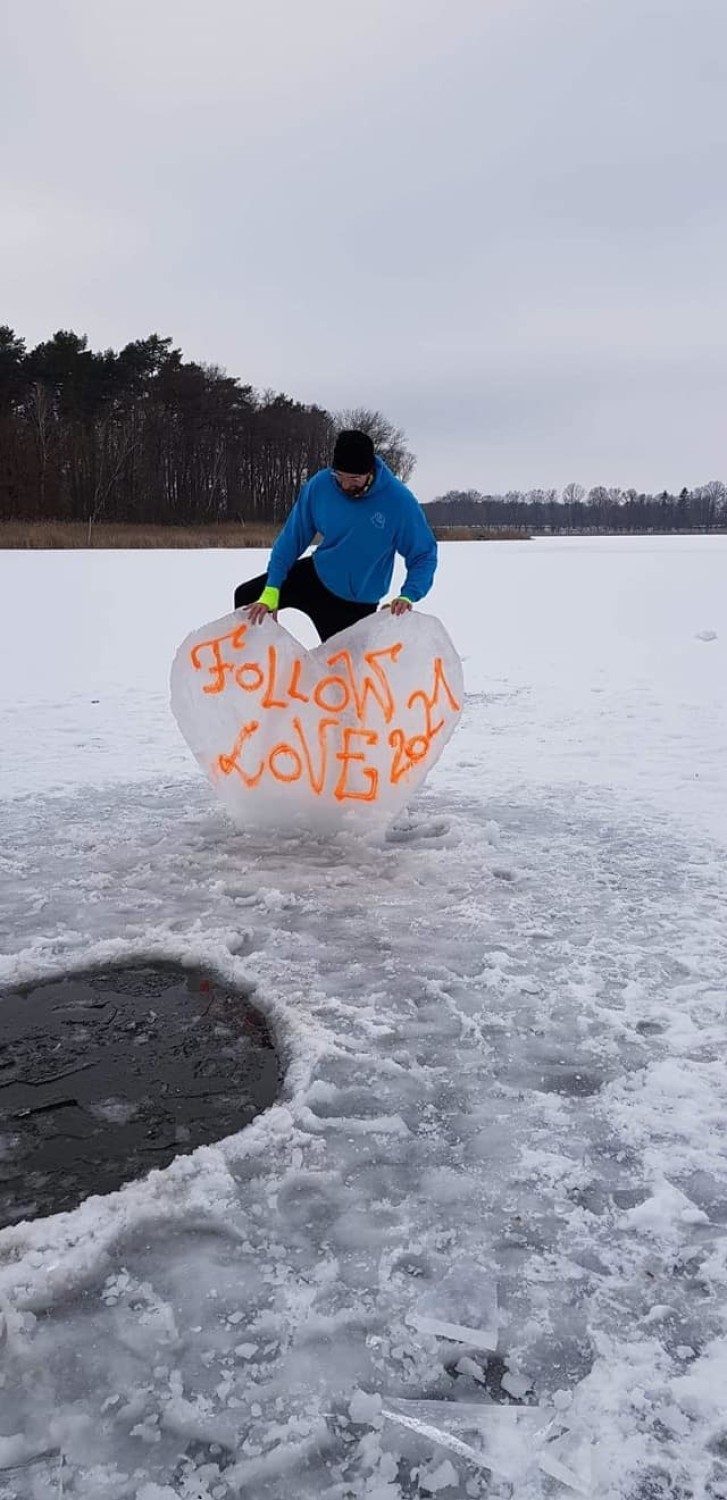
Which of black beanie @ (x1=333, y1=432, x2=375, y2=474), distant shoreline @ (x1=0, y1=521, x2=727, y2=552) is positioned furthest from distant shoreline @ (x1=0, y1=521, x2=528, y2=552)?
black beanie @ (x1=333, y1=432, x2=375, y2=474)

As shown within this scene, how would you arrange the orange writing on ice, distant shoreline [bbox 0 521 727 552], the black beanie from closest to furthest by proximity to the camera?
the black beanie
the orange writing on ice
distant shoreline [bbox 0 521 727 552]

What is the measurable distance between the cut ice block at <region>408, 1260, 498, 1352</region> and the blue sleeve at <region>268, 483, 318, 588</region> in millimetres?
3331

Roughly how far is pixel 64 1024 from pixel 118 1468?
1.49 metres

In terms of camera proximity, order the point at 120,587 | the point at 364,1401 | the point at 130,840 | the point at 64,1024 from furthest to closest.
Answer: the point at 120,587 → the point at 130,840 → the point at 64,1024 → the point at 364,1401

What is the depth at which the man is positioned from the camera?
14.6ft

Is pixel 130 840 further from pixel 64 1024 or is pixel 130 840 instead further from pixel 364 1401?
pixel 364 1401

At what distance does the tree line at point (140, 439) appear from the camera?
49.5m

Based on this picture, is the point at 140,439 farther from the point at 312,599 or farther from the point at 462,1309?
the point at 462,1309

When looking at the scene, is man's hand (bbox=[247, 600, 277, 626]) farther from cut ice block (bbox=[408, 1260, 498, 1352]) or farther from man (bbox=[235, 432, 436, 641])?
cut ice block (bbox=[408, 1260, 498, 1352])

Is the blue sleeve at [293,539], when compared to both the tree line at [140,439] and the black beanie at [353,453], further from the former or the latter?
the tree line at [140,439]

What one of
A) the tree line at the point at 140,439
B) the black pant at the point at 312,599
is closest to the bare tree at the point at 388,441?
the tree line at the point at 140,439

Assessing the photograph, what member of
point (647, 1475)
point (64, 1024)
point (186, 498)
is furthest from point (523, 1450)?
point (186, 498)

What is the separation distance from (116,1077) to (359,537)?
2.78 m

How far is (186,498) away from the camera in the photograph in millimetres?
62219
